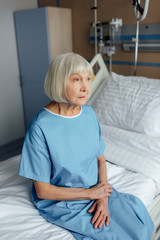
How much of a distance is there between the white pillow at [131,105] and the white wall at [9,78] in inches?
66.3

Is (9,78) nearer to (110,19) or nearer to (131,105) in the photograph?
(110,19)

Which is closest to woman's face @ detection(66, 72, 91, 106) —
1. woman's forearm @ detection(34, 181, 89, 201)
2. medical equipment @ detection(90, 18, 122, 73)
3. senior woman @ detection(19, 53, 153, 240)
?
senior woman @ detection(19, 53, 153, 240)

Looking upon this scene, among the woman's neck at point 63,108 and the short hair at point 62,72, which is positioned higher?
the short hair at point 62,72

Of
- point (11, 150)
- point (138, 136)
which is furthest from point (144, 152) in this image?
point (11, 150)

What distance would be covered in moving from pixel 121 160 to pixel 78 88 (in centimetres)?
77

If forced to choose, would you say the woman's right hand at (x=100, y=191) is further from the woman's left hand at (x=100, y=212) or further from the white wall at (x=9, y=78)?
the white wall at (x=9, y=78)

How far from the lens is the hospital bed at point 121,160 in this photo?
3.77ft

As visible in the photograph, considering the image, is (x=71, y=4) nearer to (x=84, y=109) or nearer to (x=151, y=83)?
(x=151, y=83)

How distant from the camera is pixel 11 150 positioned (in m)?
3.30

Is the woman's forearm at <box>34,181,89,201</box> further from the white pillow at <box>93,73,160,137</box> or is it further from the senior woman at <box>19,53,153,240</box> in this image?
the white pillow at <box>93,73,160,137</box>

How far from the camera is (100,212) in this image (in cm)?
115

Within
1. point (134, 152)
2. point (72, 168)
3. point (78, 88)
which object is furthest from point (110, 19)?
point (72, 168)

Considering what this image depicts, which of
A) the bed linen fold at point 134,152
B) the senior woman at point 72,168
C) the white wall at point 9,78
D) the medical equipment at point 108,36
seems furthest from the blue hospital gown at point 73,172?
the white wall at point 9,78

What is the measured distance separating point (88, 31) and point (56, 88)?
2022 mm
